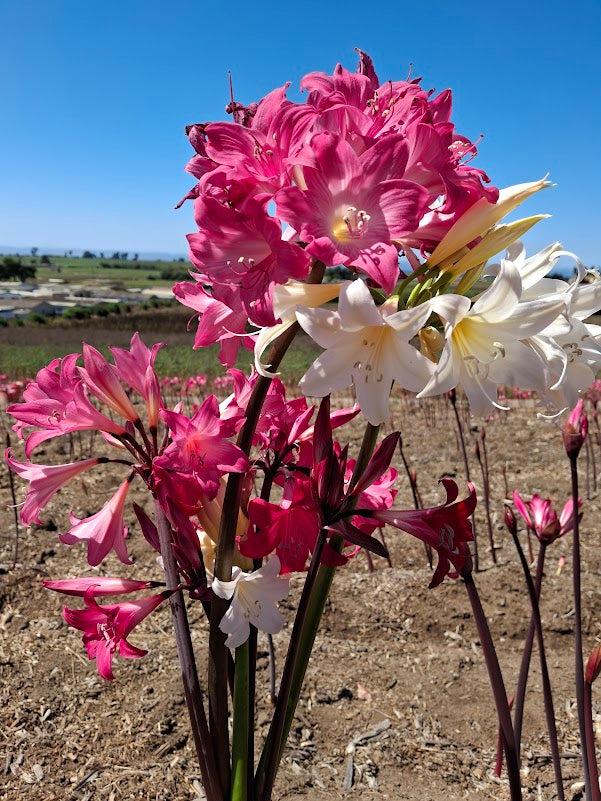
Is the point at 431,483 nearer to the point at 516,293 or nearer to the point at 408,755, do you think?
the point at 408,755

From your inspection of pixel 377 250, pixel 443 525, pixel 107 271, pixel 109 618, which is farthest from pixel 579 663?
pixel 107 271

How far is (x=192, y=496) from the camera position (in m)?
1.04

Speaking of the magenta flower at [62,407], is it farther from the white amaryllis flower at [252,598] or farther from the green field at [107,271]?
the green field at [107,271]

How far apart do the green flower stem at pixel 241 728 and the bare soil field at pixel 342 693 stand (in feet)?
3.41

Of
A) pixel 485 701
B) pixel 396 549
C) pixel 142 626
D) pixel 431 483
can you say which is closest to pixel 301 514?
pixel 485 701

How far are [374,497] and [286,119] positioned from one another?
69 cm

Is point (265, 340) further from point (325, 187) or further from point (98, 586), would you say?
point (98, 586)

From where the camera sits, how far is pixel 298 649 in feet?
3.64

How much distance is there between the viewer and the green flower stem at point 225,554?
1.01m

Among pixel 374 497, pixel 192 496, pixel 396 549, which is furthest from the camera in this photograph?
pixel 396 549

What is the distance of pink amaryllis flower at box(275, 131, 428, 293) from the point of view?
88 centimetres

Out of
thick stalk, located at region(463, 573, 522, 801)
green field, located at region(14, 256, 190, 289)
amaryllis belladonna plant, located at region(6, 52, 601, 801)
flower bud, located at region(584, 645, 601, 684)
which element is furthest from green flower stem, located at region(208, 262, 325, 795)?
green field, located at region(14, 256, 190, 289)

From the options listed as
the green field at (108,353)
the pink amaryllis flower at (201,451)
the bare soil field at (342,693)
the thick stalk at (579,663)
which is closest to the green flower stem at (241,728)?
the pink amaryllis flower at (201,451)

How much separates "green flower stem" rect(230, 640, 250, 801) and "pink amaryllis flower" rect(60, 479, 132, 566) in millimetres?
263
